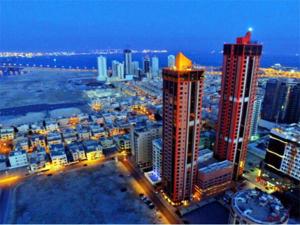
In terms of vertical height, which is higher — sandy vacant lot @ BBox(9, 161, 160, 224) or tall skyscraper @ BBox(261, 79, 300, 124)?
tall skyscraper @ BBox(261, 79, 300, 124)

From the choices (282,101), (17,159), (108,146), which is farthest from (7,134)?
(282,101)

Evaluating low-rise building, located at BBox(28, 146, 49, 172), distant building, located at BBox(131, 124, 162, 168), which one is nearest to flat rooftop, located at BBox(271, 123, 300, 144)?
distant building, located at BBox(131, 124, 162, 168)

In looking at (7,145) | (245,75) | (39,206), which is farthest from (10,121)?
(245,75)

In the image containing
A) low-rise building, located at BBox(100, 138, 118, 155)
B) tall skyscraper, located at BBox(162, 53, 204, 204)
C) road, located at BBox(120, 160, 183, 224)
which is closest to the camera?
tall skyscraper, located at BBox(162, 53, 204, 204)

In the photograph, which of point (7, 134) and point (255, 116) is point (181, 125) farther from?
point (7, 134)

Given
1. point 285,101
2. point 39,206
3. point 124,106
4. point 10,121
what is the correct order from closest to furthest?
point 39,206
point 285,101
point 10,121
point 124,106

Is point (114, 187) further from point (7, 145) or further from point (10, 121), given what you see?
point (10, 121)

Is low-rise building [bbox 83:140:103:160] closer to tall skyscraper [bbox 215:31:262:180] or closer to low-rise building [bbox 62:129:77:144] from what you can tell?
low-rise building [bbox 62:129:77:144]

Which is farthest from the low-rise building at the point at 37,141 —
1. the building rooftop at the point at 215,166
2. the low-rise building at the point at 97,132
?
the building rooftop at the point at 215,166
